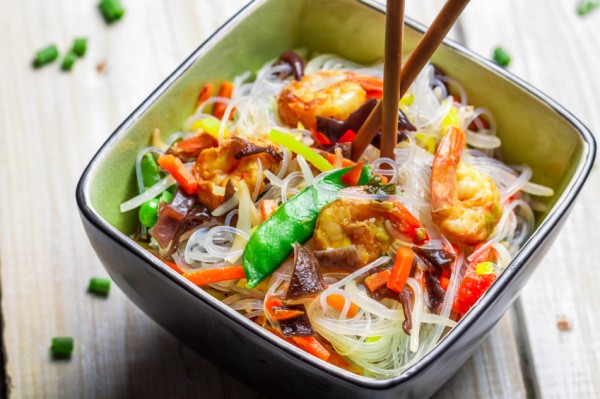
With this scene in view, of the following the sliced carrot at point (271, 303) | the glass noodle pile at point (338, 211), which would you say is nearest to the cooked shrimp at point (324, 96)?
the glass noodle pile at point (338, 211)

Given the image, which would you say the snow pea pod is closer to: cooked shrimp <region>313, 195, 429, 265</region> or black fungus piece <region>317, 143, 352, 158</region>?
cooked shrimp <region>313, 195, 429, 265</region>

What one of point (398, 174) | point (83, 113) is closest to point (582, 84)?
point (398, 174)

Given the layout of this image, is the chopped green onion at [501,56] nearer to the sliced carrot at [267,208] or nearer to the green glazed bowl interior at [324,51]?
the green glazed bowl interior at [324,51]

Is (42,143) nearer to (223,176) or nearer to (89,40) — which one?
(89,40)

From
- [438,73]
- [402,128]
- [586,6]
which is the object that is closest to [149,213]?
[402,128]

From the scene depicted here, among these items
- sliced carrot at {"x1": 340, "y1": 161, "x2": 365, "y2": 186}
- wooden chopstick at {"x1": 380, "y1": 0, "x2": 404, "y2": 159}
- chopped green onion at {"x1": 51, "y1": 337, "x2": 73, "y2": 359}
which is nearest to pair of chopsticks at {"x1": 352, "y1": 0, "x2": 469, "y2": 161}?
wooden chopstick at {"x1": 380, "y1": 0, "x2": 404, "y2": 159}

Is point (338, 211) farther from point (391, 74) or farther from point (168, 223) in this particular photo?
point (168, 223)
